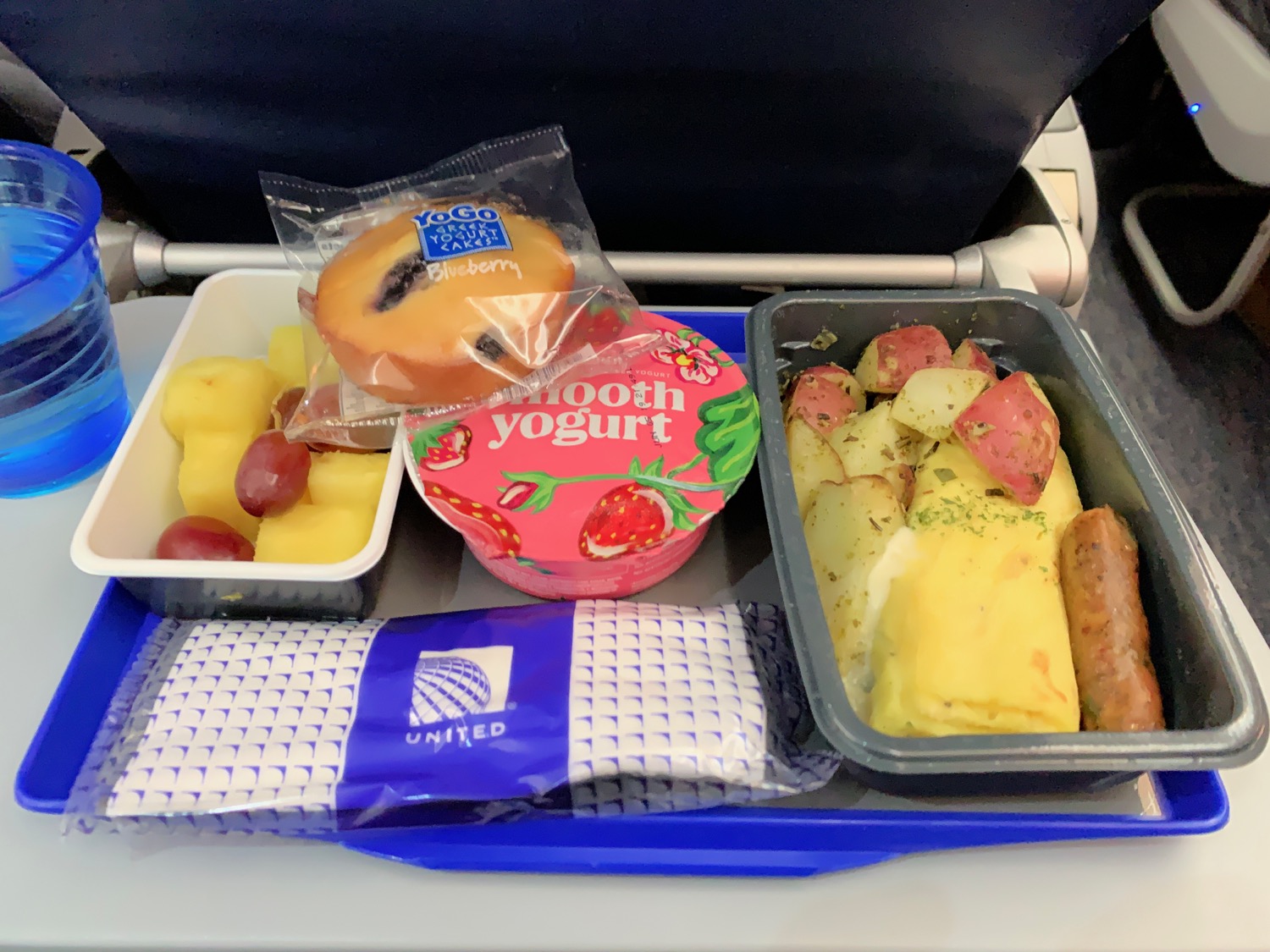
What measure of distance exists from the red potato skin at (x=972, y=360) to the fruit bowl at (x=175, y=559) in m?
0.42

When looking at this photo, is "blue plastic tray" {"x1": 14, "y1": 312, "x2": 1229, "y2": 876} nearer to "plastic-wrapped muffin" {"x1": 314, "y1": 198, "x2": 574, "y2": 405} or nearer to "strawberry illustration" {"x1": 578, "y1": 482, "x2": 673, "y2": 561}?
"strawberry illustration" {"x1": 578, "y1": 482, "x2": 673, "y2": 561}

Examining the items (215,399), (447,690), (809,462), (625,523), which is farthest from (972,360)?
(215,399)

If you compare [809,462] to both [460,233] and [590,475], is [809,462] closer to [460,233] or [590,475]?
[590,475]

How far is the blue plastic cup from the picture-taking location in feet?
1.85

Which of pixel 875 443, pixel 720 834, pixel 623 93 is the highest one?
pixel 623 93

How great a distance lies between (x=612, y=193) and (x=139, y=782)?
539mm

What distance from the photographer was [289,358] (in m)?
0.68

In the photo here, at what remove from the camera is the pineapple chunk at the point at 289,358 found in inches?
26.5

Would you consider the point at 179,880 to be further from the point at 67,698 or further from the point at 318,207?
the point at 318,207

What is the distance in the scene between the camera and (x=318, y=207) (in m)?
0.67

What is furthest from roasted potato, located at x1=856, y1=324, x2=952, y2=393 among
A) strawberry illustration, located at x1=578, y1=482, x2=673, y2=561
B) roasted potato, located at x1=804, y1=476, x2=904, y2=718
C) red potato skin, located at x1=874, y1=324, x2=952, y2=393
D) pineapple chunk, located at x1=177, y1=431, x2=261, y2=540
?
pineapple chunk, located at x1=177, y1=431, x2=261, y2=540

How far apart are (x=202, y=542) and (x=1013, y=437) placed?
1.75ft

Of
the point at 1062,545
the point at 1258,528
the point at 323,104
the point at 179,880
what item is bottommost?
the point at 1258,528

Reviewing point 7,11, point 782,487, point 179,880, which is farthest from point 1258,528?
point 7,11
